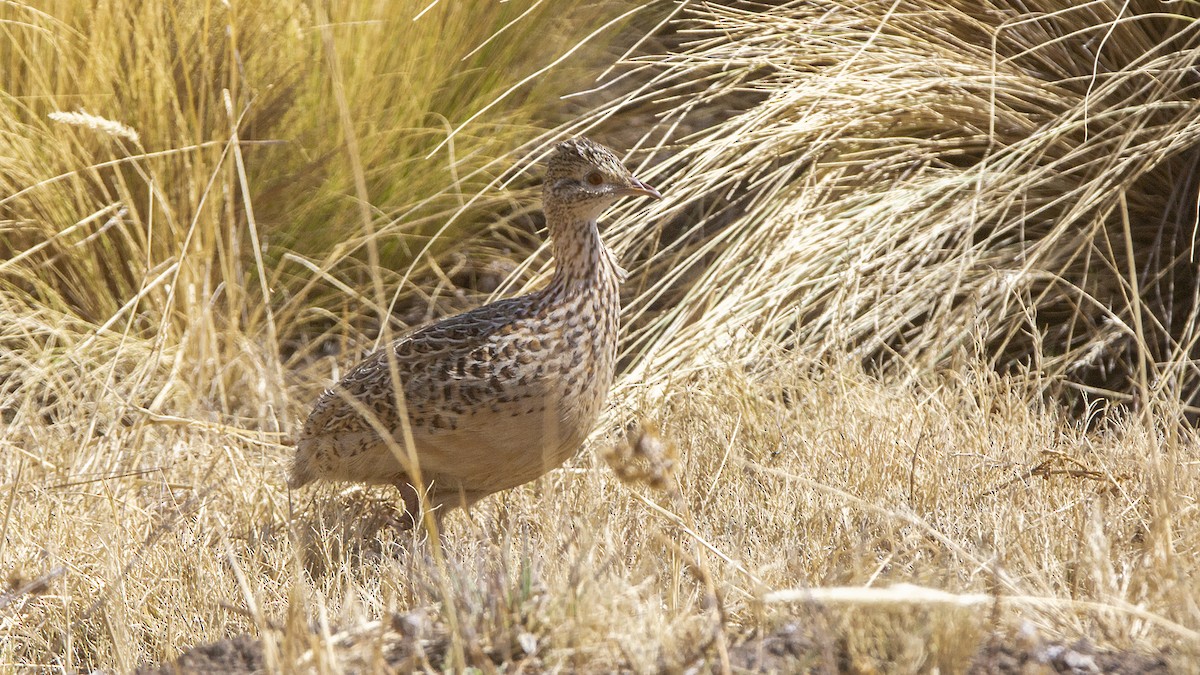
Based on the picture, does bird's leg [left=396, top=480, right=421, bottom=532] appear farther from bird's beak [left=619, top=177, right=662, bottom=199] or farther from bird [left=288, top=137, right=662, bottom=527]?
bird's beak [left=619, top=177, right=662, bottom=199]

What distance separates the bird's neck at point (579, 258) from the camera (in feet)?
11.7

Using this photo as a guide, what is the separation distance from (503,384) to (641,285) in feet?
4.88

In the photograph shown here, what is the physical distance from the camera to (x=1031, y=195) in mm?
4727

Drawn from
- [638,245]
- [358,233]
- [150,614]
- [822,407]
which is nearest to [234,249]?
[358,233]

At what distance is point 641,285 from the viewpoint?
4.75 m

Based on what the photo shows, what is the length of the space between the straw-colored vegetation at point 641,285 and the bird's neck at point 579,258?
0.52 metres

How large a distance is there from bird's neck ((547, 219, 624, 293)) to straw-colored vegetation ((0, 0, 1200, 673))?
1.71ft

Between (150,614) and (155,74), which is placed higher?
(155,74)

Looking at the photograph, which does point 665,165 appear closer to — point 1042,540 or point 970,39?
point 970,39

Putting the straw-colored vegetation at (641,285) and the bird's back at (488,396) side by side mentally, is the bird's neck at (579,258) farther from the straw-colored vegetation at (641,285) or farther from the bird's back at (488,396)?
the straw-colored vegetation at (641,285)

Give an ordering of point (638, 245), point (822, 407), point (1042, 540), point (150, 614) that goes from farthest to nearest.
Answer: point (638, 245) < point (822, 407) < point (150, 614) < point (1042, 540)

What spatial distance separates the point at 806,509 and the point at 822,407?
68 cm

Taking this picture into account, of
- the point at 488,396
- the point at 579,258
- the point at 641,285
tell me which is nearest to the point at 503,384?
the point at 488,396

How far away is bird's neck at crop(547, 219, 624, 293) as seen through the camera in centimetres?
356
